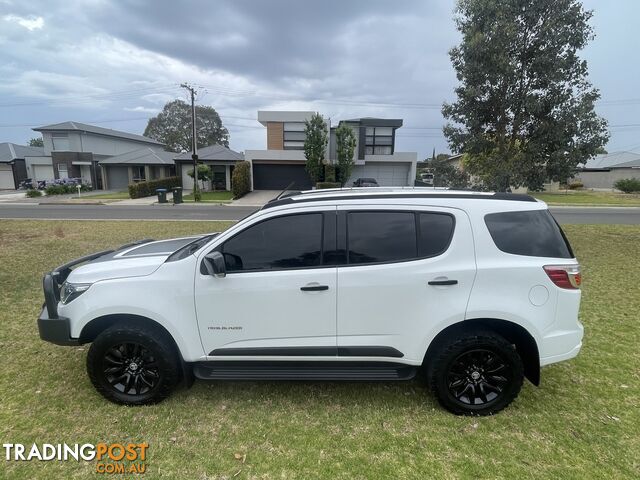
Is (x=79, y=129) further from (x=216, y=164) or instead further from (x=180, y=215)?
(x=180, y=215)

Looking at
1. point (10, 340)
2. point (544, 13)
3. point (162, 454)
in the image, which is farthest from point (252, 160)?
point (162, 454)

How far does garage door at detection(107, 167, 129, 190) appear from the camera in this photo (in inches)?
1438

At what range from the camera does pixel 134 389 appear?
119 inches

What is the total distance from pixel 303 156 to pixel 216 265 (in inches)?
1065

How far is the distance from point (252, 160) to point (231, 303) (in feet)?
93.0

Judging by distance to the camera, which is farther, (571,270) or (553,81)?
(553,81)

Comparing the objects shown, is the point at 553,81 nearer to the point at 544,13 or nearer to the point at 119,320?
the point at 544,13

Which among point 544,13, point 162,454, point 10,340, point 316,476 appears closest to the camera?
point 316,476

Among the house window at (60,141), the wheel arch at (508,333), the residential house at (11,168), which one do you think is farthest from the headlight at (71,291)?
the residential house at (11,168)

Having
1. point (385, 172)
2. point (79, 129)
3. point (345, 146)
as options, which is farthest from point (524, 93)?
point (79, 129)

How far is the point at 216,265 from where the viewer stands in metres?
2.66

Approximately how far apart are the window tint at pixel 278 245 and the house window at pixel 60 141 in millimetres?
43734

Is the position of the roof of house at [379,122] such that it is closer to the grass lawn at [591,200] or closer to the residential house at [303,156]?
the residential house at [303,156]
